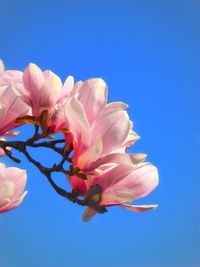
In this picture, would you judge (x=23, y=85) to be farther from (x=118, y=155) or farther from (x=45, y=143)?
(x=118, y=155)

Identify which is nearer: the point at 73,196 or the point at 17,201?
the point at 73,196

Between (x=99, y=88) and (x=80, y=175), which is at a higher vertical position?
(x=99, y=88)

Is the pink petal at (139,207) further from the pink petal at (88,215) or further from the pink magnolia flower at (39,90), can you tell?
the pink magnolia flower at (39,90)

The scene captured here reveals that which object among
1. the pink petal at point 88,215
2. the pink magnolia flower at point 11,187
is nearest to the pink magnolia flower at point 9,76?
the pink magnolia flower at point 11,187

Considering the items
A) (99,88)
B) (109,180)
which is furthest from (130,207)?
(99,88)

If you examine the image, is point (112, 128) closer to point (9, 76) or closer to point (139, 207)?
point (139, 207)

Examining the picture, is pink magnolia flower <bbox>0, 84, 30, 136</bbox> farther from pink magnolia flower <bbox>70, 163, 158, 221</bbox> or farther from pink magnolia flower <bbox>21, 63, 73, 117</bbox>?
pink magnolia flower <bbox>70, 163, 158, 221</bbox>

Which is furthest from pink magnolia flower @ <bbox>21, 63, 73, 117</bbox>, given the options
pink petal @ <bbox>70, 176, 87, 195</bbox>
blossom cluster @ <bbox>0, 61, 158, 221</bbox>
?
pink petal @ <bbox>70, 176, 87, 195</bbox>

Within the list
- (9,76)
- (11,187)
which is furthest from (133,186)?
(9,76)
